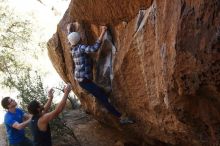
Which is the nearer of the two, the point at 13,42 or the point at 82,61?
the point at 82,61

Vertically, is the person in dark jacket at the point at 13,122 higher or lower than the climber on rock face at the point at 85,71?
lower

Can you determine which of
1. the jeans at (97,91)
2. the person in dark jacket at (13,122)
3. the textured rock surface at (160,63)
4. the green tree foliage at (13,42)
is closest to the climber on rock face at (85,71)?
the jeans at (97,91)

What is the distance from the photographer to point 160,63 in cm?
588

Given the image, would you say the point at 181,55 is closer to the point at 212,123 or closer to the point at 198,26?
the point at 198,26

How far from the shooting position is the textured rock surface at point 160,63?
4781 millimetres

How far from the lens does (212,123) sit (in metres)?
5.49

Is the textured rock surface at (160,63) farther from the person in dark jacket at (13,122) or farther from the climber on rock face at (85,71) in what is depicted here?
the person in dark jacket at (13,122)

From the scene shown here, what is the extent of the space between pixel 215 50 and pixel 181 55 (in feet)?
1.72

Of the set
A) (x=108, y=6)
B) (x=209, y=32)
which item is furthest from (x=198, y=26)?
(x=108, y=6)

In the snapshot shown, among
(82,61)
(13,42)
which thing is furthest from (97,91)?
(13,42)

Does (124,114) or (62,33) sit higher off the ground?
(62,33)

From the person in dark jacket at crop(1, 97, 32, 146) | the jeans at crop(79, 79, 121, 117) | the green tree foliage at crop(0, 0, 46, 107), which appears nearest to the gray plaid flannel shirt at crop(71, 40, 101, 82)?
the jeans at crop(79, 79, 121, 117)

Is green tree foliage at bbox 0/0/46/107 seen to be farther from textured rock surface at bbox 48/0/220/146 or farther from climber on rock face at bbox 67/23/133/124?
climber on rock face at bbox 67/23/133/124

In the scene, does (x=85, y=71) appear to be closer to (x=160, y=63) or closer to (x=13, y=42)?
(x=160, y=63)
